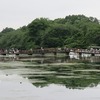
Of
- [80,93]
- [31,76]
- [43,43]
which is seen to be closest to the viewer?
[80,93]

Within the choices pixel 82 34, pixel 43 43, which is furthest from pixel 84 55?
pixel 43 43

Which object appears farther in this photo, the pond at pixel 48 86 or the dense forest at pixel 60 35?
the dense forest at pixel 60 35

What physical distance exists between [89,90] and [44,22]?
280ft

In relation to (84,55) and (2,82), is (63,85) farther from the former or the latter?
(84,55)

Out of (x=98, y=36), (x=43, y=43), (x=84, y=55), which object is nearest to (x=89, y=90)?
(x=84, y=55)

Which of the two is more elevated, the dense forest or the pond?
the dense forest

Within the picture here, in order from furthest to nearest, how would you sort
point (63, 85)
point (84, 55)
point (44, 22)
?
point (44, 22)
point (84, 55)
point (63, 85)

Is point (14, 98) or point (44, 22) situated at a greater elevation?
point (44, 22)

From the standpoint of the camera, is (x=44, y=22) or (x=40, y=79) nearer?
(x=40, y=79)

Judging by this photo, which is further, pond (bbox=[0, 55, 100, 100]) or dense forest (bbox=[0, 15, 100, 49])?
dense forest (bbox=[0, 15, 100, 49])

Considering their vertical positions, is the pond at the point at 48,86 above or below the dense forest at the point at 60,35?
below

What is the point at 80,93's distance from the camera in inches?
1069

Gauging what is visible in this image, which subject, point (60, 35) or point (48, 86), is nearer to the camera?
point (48, 86)

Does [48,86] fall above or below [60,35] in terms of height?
below
